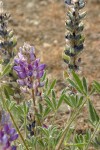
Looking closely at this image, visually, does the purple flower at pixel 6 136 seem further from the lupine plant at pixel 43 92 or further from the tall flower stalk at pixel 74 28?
the tall flower stalk at pixel 74 28

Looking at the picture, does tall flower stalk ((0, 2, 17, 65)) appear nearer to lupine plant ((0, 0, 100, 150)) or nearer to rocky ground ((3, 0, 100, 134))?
lupine plant ((0, 0, 100, 150))

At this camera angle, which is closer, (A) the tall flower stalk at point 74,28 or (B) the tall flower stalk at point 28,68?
(B) the tall flower stalk at point 28,68

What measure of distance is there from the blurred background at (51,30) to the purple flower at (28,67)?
5.46 ft

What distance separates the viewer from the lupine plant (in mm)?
1925

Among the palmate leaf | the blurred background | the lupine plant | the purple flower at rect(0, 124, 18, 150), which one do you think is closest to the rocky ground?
the blurred background

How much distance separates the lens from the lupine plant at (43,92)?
6.31 feet

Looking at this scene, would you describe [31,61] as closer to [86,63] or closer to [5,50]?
[5,50]

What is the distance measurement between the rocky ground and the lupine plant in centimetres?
125

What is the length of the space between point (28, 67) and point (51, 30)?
2.48 meters

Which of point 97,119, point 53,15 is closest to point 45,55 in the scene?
point 53,15

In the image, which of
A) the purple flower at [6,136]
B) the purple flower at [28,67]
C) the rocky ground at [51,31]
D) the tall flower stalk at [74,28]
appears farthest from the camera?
the rocky ground at [51,31]

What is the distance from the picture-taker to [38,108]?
2.14 m

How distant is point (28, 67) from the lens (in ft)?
6.27

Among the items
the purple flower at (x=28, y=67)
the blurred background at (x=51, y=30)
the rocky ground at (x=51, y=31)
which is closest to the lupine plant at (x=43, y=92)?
the purple flower at (x=28, y=67)
